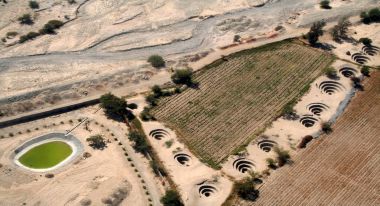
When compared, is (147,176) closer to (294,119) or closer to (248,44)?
(294,119)

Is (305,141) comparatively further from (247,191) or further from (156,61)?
(156,61)

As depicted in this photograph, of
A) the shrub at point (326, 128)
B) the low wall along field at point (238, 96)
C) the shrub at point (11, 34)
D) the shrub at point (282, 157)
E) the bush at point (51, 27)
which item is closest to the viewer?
the shrub at point (282, 157)

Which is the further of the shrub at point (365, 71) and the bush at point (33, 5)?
the bush at point (33, 5)

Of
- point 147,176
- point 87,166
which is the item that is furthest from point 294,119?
point 87,166

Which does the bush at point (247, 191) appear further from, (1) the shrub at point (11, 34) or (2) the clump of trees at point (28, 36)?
(1) the shrub at point (11, 34)

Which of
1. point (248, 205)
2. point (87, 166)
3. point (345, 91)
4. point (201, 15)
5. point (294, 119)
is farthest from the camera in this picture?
point (201, 15)

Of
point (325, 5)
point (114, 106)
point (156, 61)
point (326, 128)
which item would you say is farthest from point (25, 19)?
point (326, 128)

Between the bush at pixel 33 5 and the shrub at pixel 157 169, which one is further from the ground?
the bush at pixel 33 5

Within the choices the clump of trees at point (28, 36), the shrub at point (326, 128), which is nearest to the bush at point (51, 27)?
the clump of trees at point (28, 36)
